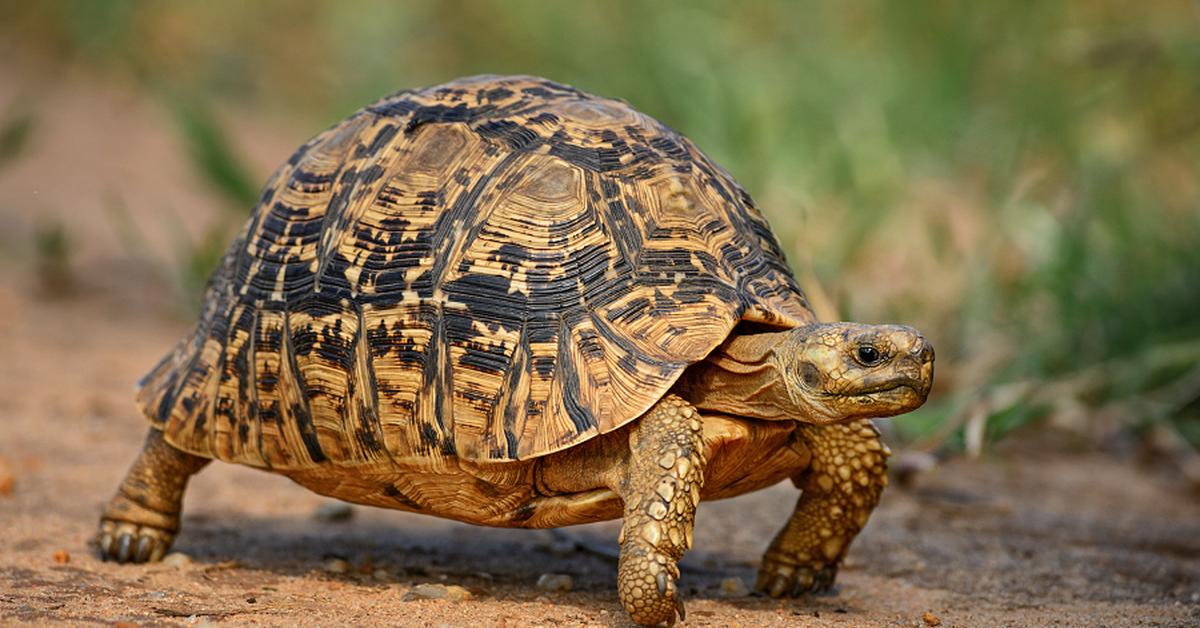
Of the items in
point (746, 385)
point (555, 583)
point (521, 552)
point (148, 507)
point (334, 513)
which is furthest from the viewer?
point (334, 513)

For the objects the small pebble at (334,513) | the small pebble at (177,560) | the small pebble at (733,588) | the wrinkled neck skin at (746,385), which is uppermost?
the wrinkled neck skin at (746,385)

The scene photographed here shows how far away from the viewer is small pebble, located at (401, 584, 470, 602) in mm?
3527

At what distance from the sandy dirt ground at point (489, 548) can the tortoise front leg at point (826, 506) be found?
10cm

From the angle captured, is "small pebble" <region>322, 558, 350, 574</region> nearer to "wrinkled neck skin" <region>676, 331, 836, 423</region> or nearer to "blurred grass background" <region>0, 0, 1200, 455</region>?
"wrinkled neck skin" <region>676, 331, 836, 423</region>

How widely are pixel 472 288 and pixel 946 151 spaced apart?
5.87 m

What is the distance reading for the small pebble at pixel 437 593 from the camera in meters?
3.53

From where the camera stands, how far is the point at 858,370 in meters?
3.25

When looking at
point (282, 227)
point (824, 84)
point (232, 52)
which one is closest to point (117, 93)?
point (232, 52)

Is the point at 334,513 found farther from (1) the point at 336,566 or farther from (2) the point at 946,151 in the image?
(2) the point at 946,151

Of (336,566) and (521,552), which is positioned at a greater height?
(521,552)

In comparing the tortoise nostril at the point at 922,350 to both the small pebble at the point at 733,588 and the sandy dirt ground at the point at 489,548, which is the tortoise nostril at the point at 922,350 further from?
the small pebble at the point at 733,588

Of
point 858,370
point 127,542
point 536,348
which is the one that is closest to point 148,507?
point 127,542

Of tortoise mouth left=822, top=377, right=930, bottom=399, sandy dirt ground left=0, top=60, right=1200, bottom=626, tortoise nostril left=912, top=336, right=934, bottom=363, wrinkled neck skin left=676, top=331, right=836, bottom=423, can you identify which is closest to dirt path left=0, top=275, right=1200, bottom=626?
sandy dirt ground left=0, top=60, right=1200, bottom=626

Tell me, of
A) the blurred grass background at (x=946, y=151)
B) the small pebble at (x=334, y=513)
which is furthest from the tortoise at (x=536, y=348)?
the blurred grass background at (x=946, y=151)
